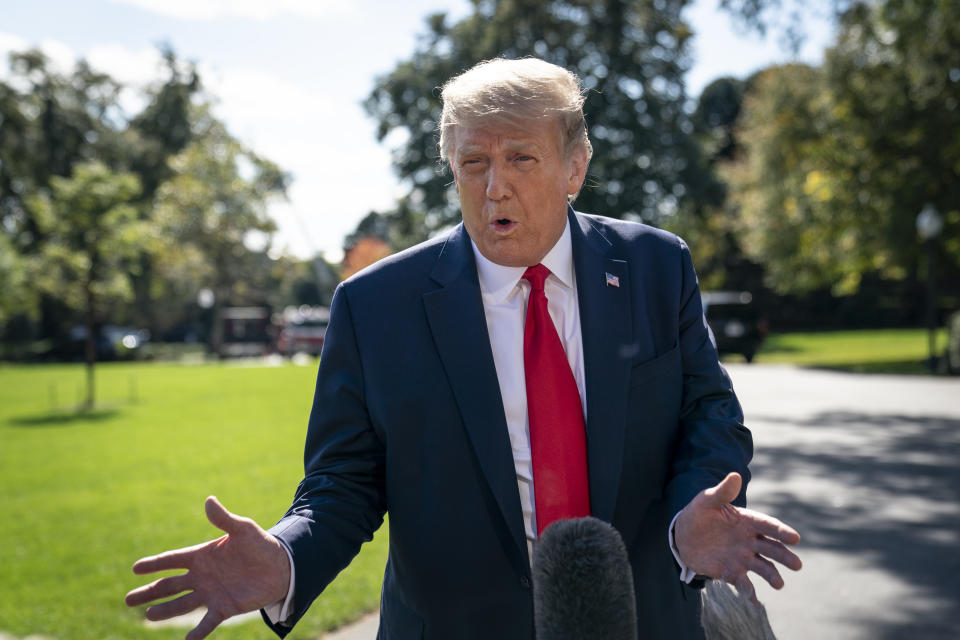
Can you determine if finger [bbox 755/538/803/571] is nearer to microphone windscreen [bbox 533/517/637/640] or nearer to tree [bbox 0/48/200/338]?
microphone windscreen [bbox 533/517/637/640]

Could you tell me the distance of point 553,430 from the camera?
2004mm

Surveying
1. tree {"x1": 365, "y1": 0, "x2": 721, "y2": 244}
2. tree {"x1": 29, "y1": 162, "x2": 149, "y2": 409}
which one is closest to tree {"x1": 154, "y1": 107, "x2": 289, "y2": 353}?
tree {"x1": 365, "y1": 0, "x2": 721, "y2": 244}

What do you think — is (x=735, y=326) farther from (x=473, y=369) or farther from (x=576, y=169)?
(x=473, y=369)

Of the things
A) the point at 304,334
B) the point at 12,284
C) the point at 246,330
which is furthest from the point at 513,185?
the point at 246,330

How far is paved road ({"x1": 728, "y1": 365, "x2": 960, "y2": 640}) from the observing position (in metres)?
5.15

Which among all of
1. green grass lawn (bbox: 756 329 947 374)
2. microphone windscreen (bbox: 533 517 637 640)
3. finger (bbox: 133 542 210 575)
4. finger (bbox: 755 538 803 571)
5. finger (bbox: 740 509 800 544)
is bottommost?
green grass lawn (bbox: 756 329 947 374)

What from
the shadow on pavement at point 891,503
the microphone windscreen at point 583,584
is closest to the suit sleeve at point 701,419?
the microphone windscreen at point 583,584

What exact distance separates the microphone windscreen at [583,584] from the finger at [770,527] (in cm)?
63

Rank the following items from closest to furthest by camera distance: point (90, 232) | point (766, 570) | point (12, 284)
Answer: point (766, 570)
point (90, 232)
point (12, 284)

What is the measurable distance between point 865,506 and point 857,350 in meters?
23.3

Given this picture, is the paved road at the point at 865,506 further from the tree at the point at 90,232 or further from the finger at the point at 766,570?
the tree at the point at 90,232

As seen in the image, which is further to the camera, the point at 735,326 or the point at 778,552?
the point at 735,326

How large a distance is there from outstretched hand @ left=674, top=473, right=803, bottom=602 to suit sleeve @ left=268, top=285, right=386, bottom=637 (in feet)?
2.57

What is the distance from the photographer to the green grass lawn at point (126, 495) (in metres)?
5.46
